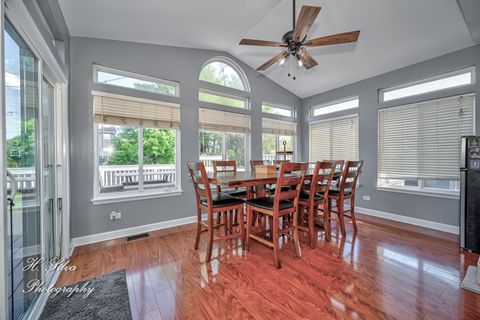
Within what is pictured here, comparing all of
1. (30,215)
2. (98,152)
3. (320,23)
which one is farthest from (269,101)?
(30,215)

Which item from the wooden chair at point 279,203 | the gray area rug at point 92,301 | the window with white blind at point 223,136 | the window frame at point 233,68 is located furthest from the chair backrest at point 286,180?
the window frame at point 233,68

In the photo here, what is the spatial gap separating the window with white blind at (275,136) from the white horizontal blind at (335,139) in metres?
0.50

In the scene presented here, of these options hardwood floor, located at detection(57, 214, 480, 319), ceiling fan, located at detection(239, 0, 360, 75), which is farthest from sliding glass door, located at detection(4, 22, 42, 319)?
ceiling fan, located at detection(239, 0, 360, 75)

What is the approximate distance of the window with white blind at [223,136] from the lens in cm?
381

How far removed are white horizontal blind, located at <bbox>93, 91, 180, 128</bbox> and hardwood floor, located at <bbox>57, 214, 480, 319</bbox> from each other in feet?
5.66

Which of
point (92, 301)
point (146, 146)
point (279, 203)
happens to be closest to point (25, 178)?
point (92, 301)

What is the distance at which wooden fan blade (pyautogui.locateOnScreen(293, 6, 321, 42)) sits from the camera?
5.88 feet

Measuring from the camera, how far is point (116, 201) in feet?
9.57

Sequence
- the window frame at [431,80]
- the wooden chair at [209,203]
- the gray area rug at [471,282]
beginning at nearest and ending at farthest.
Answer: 1. the gray area rug at [471,282]
2. the wooden chair at [209,203]
3. the window frame at [431,80]

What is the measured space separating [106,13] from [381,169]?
16.1 feet

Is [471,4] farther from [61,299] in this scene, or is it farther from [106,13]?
[61,299]

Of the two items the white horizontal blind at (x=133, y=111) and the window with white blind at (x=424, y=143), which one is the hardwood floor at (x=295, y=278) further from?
the white horizontal blind at (x=133, y=111)

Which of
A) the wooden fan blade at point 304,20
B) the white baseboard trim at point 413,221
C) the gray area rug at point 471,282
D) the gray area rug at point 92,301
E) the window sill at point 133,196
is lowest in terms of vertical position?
the gray area rug at point 92,301

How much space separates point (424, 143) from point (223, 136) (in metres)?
3.49
